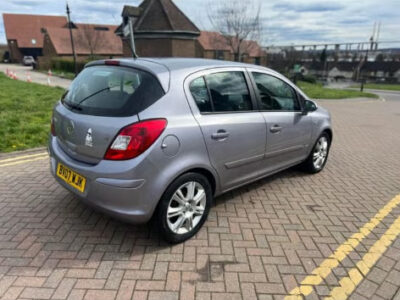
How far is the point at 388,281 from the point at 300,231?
89cm

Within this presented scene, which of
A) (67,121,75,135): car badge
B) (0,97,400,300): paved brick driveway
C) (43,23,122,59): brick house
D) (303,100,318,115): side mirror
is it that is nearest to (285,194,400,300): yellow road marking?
(0,97,400,300): paved brick driveway

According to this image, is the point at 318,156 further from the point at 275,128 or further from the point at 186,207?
the point at 186,207

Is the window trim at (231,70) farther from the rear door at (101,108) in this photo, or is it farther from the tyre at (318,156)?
the tyre at (318,156)

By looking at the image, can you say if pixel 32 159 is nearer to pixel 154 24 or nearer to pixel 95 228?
pixel 95 228

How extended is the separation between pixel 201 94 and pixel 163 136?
0.68 meters

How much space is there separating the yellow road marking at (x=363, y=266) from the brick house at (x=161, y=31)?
28023 mm

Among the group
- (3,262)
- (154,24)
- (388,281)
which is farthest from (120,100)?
(154,24)

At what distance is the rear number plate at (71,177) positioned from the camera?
275 cm

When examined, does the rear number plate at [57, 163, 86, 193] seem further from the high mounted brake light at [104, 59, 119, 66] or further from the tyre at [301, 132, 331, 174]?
the tyre at [301, 132, 331, 174]

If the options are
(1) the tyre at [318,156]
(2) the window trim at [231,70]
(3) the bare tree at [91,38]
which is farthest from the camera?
(3) the bare tree at [91,38]

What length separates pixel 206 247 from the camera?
2930mm

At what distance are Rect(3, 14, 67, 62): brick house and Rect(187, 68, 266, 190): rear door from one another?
69.8 m

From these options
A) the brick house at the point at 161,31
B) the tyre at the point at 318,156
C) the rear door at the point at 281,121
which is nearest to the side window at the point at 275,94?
the rear door at the point at 281,121

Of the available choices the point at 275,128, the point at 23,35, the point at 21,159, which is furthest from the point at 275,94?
the point at 23,35
